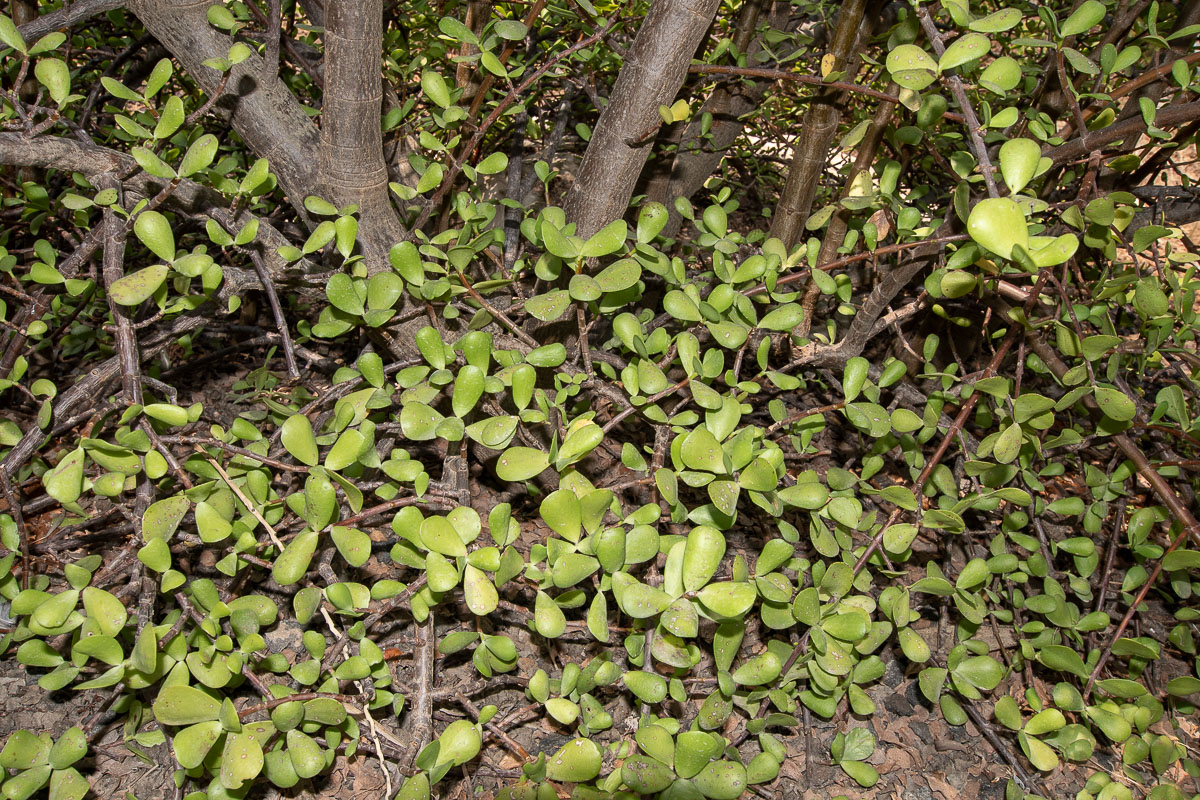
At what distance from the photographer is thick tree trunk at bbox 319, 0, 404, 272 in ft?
3.52

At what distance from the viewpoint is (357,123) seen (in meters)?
1.13

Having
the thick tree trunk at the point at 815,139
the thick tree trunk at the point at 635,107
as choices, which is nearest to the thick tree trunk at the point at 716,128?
the thick tree trunk at the point at 815,139

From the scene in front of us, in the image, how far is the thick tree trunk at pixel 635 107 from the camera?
1.10 meters

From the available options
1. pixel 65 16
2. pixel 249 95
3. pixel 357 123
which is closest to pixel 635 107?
pixel 357 123

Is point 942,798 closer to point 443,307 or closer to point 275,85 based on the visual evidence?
point 443,307

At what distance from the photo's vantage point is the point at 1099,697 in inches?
48.1

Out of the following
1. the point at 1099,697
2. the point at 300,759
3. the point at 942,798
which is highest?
the point at 300,759

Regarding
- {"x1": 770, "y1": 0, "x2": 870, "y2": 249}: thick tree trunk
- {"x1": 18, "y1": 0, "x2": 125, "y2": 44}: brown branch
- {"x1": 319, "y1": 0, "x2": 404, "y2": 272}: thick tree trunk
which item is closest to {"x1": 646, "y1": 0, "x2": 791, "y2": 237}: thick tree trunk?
{"x1": 770, "y1": 0, "x2": 870, "y2": 249}: thick tree trunk

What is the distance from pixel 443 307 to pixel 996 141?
1141 mm

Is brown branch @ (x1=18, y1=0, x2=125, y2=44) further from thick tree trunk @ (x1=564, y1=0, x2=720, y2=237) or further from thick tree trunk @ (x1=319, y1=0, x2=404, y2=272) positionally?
thick tree trunk @ (x1=564, y1=0, x2=720, y2=237)

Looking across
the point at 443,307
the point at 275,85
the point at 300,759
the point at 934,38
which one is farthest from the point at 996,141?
the point at 300,759

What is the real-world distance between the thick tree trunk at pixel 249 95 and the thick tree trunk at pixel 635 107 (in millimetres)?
437

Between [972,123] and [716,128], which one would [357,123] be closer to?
[972,123]

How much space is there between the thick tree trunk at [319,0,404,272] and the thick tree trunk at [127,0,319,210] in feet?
0.22
